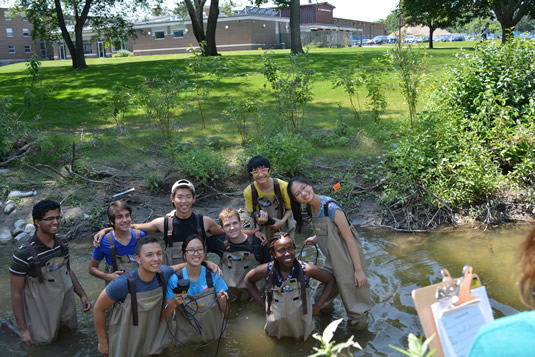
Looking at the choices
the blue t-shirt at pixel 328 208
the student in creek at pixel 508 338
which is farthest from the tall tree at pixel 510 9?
the student in creek at pixel 508 338

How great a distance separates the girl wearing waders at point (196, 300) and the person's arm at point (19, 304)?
4.99 ft

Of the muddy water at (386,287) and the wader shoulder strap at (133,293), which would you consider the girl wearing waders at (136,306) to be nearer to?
the wader shoulder strap at (133,293)

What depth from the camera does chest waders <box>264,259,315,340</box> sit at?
4.96m

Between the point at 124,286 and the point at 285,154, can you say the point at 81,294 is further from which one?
the point at 285,154

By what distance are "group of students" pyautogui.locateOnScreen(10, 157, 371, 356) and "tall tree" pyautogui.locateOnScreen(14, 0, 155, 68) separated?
20.8m

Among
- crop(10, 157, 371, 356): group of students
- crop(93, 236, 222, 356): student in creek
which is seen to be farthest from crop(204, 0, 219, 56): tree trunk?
crop(93, 236, 222, 356): student in creek

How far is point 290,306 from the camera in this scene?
16.3 feet

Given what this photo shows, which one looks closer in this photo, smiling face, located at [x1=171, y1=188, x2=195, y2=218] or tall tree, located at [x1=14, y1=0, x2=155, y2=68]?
smiling face, located at [x1=171, y1=188, x2=195, y2=218]

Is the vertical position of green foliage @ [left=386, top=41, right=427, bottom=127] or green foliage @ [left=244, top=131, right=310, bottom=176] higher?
green foliage @ [left=386, top=41, right=427, bottom=127]

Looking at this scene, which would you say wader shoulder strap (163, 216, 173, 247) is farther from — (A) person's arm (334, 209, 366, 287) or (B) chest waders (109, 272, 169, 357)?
(A) person's arm (334, 209, 366, 287)

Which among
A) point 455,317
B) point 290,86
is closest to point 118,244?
point 455,317

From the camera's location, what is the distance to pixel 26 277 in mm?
5082

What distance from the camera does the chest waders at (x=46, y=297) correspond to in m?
5.12

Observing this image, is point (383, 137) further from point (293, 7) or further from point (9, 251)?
point (293, 7)
